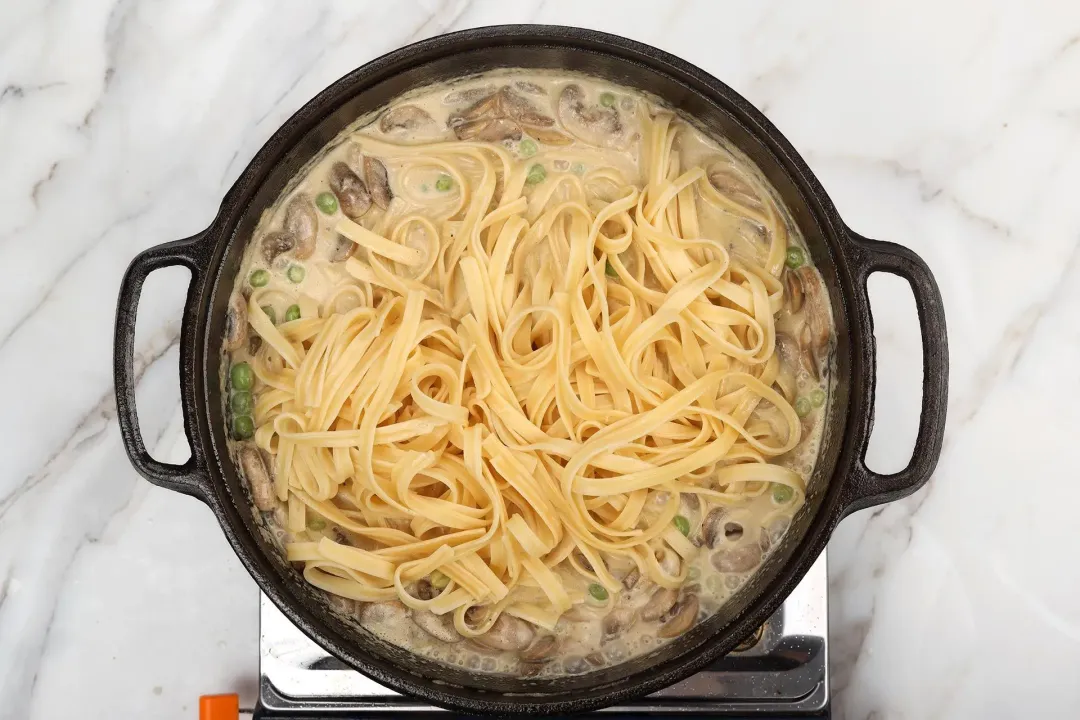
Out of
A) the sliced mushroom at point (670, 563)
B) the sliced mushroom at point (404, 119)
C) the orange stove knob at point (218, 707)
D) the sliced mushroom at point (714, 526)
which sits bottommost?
the orange stove knob at point (218, 707)

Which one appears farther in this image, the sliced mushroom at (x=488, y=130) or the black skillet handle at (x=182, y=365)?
the sliced mushroom at (x=488, y=130)

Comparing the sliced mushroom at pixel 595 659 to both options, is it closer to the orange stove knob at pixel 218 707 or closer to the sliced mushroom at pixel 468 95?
the orange stove knob at pixel 218 707

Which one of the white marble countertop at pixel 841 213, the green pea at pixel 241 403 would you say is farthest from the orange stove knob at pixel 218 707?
the green pea at pixel 241 403

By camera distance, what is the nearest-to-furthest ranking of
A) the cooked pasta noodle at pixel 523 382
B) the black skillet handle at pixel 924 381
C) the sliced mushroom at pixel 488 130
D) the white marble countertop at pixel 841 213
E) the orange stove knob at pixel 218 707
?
the black skillet handle at pixel 924 381, the cooked pasta noodle at pixel 523 382, the sliced mushroom at pixel 488 130, the orange stove knob at pixel 218 707, the white marble countertop at pixel 841 213

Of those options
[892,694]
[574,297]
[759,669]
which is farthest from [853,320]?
[892,694]

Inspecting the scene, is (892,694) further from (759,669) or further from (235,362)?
(235,362)

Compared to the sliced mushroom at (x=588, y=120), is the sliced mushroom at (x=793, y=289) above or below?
below
